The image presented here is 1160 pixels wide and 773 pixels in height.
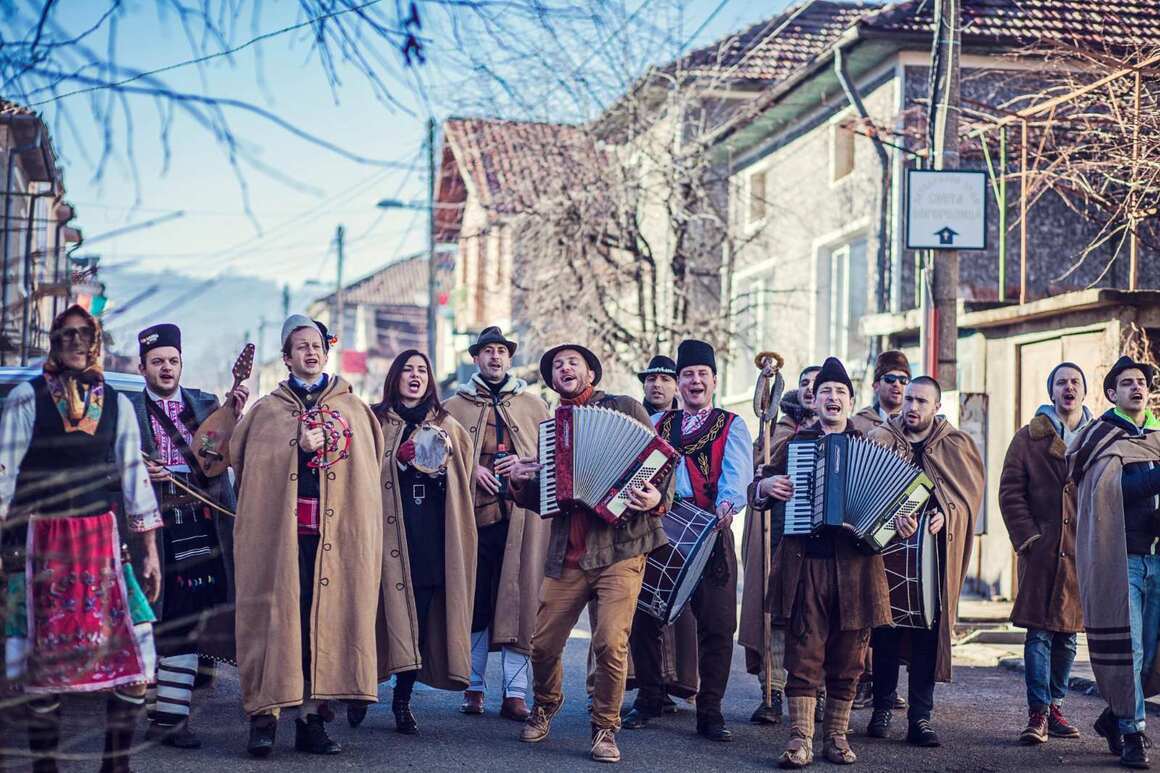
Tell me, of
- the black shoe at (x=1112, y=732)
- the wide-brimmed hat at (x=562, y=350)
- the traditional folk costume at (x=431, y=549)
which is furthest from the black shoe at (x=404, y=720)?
the black shoe at (x=1112, y=732)

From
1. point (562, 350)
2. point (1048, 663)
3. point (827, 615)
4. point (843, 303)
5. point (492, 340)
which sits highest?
point (843, 303)

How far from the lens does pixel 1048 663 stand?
853 centimetres

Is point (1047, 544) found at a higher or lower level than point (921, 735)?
higher

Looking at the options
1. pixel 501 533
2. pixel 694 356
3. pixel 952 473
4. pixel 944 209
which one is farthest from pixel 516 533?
pixel 944 209

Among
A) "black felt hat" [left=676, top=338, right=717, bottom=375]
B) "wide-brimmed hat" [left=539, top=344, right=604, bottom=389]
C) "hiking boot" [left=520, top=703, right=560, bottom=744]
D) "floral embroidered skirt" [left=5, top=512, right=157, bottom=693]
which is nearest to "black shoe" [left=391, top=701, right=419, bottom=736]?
"hiking boot" [left=520, top=703, right=560, bottom=744]

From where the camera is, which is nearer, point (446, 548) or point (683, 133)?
point (446, 548)

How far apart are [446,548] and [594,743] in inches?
58.1

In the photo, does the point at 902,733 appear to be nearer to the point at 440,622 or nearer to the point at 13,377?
the point at 440,622

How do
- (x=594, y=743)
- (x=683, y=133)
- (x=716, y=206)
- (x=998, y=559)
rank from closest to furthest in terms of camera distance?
(x=594, y=743) → (x=998, y=559) → (x=683, y=133) → (x=716, y=206)

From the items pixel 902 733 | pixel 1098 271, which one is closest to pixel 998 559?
pixel 1098 271

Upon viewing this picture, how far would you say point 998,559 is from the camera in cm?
1556

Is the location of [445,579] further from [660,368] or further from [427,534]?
[660,368]

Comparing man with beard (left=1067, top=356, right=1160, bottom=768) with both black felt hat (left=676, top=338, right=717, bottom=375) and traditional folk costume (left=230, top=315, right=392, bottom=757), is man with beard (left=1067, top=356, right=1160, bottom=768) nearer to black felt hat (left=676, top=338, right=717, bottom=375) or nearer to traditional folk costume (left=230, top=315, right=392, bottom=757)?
black felt hat (left=676, top=338, right=717, bottom=375)

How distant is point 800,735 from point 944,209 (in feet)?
19.9
